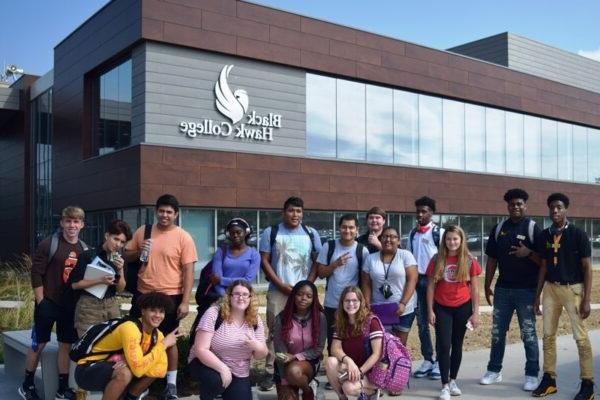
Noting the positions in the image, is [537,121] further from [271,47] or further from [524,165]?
[271,47]

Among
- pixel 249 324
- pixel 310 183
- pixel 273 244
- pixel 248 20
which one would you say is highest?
pixel 248 20

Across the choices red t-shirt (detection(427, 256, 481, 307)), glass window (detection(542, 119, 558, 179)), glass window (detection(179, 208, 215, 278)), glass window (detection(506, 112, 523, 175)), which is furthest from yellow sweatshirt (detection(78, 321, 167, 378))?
glass window (detection(542, 119, 558, 179))

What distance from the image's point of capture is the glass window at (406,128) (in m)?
21.3

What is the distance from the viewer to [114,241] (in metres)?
5.62

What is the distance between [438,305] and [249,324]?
1.94m

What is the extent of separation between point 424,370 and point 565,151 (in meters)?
23.4

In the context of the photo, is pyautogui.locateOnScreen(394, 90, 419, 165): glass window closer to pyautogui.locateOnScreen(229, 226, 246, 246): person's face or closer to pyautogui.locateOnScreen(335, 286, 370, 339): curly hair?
pyautogui.locateOnScreen(229, 226, 246, 246): person's face

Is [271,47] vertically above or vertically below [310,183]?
above

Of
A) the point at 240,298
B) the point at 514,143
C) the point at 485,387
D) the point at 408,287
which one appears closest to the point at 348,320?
the point at 408,287

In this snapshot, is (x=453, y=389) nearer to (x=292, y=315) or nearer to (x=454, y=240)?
(x=454, y=240)

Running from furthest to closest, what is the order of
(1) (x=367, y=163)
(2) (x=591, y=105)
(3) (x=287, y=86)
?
1. (2) (x=591, y=105)
2. (1) (x=367, y=163)
3. (3) (x=287, y=86)

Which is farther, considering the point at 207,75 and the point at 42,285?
the point at 207,75

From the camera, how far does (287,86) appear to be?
18.4 meters

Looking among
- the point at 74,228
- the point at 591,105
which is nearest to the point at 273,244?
the point at 74,228
